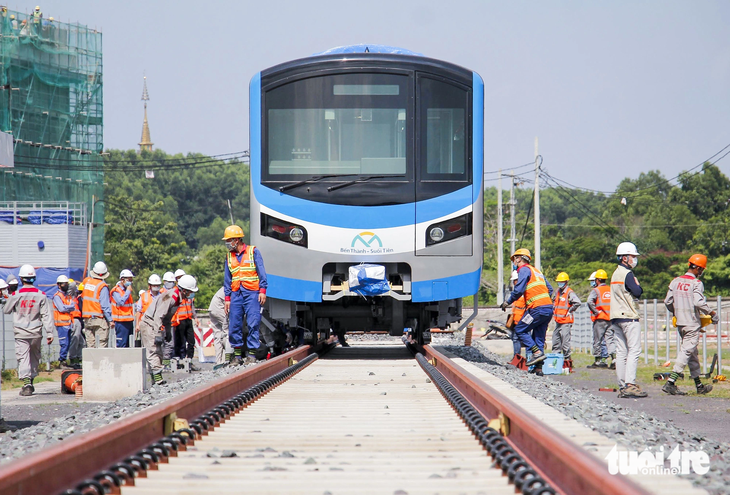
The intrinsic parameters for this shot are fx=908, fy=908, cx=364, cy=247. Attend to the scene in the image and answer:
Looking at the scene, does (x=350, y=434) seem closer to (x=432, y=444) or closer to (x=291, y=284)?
(x=432, y=444)

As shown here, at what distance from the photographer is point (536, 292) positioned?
12.6 m

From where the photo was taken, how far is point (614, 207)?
90.6 meters

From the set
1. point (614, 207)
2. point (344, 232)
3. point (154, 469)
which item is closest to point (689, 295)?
point (344, 232)

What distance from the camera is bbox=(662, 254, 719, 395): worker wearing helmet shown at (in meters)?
11.2

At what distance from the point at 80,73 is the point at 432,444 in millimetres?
49624

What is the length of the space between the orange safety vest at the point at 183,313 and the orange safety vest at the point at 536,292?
671 cm

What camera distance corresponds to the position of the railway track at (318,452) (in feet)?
11.6

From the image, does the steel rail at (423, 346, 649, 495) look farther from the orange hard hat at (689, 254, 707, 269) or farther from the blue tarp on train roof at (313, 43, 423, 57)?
the blue tarp on train roof at (313, 43, 423, 57)

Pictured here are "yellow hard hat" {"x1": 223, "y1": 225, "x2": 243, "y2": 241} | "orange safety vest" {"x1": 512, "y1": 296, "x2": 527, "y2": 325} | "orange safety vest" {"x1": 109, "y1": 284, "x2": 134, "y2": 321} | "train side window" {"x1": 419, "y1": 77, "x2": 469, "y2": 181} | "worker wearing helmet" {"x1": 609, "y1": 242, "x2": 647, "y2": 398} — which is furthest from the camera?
"orange safety vest" {"x1": 109, "y1": 284, "x2": 134, "y2": 321}

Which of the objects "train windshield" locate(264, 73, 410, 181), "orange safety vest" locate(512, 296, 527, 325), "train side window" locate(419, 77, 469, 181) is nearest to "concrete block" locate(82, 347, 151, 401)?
"train windshield" locate(264, 73, 410, 181)

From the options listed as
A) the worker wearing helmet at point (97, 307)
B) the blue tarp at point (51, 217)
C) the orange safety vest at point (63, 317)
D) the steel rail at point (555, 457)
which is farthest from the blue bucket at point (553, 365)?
the blue tarp at point (51, 217)

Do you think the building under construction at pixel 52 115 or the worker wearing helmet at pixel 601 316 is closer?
the worker wearing helmet at pixel 601 316

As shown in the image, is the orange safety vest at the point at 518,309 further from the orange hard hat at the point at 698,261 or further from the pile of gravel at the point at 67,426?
the pile of gravel at the point at 67,426

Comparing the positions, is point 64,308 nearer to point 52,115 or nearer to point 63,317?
point 63,317
